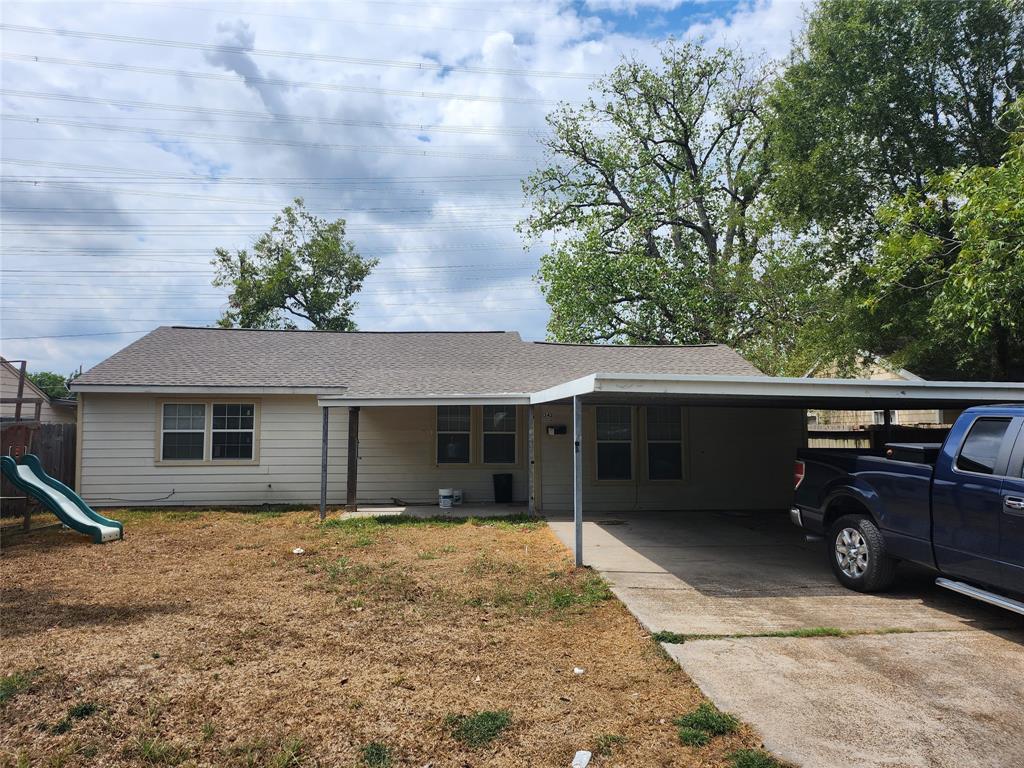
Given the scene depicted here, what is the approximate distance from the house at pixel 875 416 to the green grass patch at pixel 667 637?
45.4ft

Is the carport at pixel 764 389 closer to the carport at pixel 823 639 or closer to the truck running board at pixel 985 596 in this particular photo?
the carport at pixel 823 639

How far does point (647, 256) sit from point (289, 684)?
25877 millimetres

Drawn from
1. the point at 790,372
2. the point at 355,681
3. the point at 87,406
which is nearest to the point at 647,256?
the point at 790,372

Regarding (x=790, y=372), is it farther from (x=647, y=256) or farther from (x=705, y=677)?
(x=705, y=677)

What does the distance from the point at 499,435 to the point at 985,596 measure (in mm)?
9392

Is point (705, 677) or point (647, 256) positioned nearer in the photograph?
point (705, 677)

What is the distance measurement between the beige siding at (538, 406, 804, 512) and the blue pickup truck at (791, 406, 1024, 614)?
599cm

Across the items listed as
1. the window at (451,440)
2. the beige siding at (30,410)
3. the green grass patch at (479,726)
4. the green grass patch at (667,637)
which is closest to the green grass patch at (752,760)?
the green grass patch at (479,726)

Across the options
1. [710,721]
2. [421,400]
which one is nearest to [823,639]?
[710,721]

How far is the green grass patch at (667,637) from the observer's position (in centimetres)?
510

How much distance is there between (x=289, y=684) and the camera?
434 cm

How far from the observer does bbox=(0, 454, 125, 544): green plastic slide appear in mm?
9602

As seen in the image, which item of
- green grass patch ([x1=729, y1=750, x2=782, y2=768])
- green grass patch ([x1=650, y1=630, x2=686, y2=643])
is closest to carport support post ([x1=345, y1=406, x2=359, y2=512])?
green grass patch ([x1=650, y1=630, x2=686, y2=643])

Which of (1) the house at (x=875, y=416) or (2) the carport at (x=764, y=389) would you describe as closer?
(2) the carport at (x=764, y=389)
